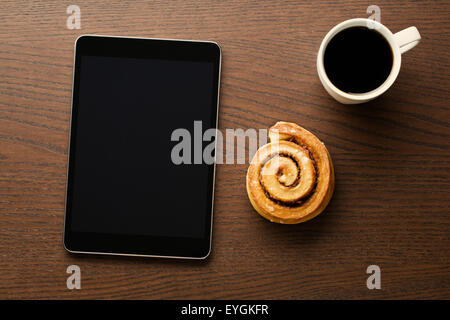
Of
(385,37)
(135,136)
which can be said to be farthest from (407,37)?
(135,136)

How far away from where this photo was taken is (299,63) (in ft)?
2.17

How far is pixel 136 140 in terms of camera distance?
25.7 inches

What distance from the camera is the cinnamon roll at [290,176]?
→ 60 centimetres

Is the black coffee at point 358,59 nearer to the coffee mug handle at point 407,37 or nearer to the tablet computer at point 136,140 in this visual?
the coffee mug handle at point 407,37

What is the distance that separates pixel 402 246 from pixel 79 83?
1.87 ft

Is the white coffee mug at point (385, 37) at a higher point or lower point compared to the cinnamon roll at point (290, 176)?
higher

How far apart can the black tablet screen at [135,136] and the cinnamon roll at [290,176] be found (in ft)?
0.30

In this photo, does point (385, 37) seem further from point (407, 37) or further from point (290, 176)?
point (290, 176)

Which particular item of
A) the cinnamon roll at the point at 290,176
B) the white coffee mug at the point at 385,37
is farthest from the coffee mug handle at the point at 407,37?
the cinnamon roll at the point at 290,176

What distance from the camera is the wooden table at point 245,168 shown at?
25.5 inches

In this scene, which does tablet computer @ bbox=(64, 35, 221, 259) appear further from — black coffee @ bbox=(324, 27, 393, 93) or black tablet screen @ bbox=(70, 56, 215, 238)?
black coffee @ bbox=(324, 27, 393, 93)

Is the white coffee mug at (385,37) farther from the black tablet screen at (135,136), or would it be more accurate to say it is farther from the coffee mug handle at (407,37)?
the black tablet screen at (135,136)
